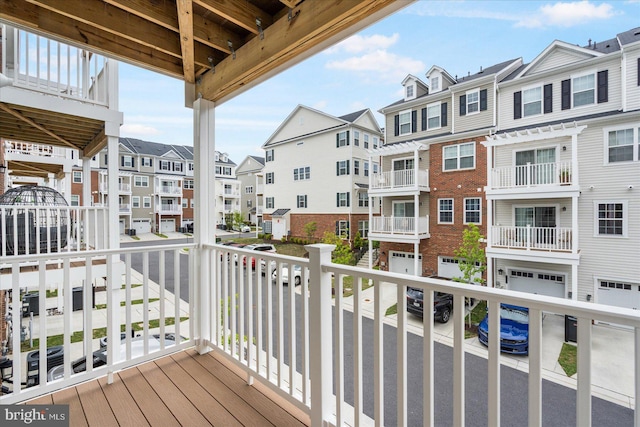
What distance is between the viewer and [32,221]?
361 cm

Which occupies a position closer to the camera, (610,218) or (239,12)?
(610,218)

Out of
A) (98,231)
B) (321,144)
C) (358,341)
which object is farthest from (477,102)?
(98,231)

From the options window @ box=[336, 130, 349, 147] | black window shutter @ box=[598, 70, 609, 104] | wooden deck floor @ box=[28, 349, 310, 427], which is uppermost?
window @ box=[336, 130, 349, 147]

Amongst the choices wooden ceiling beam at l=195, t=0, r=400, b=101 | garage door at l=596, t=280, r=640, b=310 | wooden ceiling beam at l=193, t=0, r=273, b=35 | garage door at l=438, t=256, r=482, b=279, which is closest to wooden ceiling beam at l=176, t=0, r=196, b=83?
wooden ceiling beam at l=193, t=0, r=273, b=35

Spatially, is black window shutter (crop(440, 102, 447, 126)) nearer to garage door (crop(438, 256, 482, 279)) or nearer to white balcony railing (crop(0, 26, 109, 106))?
garage door (crop(438, 256, 482, 279))

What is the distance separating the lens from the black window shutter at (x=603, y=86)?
118cm

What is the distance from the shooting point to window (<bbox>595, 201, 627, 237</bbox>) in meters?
1.15

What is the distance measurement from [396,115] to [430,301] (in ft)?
4.16

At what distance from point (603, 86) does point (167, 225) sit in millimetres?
3287

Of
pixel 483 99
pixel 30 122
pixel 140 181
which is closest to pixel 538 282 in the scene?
pixel 483 99

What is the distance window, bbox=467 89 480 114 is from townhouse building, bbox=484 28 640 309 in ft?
0.40

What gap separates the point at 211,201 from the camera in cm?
264

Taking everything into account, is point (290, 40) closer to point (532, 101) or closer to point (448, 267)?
point (532, 101)

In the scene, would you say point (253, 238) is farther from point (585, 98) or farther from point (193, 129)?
point (585, 98)
